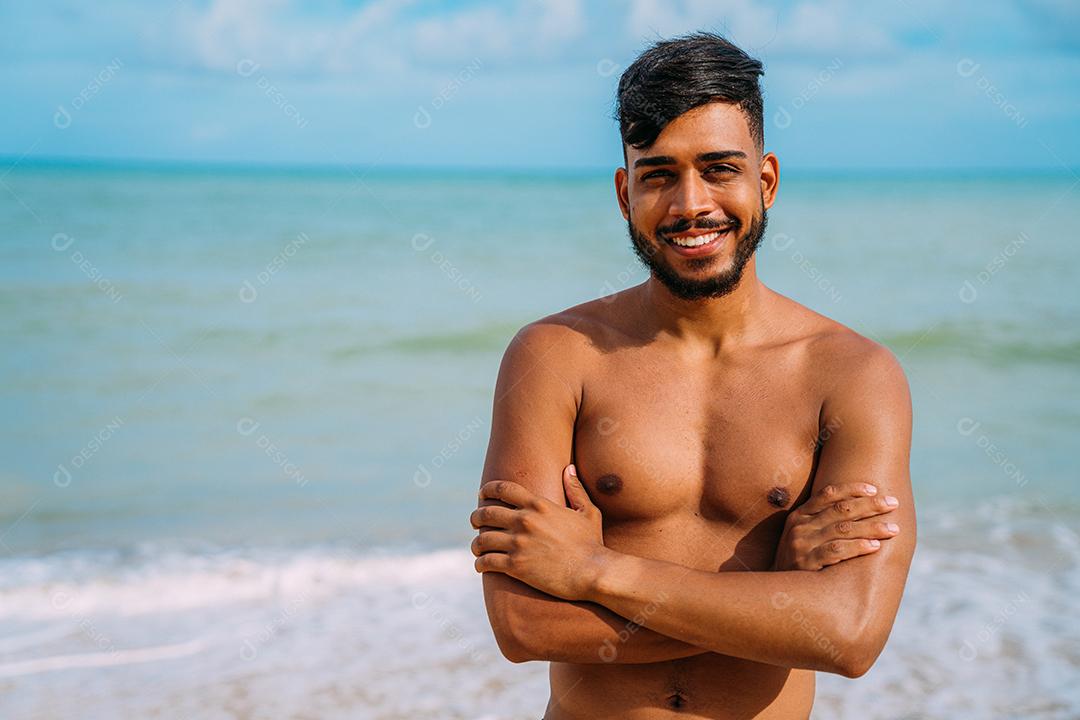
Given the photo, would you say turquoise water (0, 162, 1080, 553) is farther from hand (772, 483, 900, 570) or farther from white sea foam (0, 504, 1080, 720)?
hand (772, 483, 900, 570)

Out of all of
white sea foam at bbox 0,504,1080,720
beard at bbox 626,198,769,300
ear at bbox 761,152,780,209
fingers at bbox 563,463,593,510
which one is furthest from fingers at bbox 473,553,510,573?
white sea foam at bbox 0,504,1080,720

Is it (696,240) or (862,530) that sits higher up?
(696,240)

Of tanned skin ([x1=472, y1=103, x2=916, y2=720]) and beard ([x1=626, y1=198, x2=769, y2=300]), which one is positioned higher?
beard ([x1=626, y1=198, x2=769, y2=300])

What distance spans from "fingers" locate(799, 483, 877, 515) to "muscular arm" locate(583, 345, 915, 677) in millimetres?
21

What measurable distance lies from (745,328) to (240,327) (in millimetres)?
10682

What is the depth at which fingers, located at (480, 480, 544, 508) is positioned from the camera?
251 centimetres

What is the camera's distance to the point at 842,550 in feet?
7.93

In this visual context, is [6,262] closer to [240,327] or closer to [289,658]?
[240,327]

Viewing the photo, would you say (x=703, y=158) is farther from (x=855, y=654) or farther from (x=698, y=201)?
(x=855, y=654)

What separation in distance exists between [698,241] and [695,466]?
0.54 m

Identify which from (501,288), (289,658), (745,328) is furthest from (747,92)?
(501,288)

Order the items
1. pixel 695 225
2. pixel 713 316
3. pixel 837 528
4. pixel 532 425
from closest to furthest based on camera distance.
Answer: pixel 837 528, pixel 695 225, pixel 532 425, pixel 713 316

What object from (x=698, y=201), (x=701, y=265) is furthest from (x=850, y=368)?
(x=698, y=201)

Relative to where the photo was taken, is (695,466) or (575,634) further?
(695,466)
